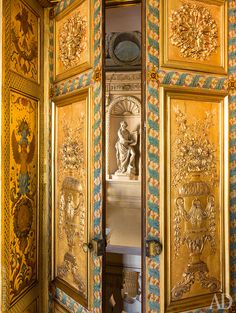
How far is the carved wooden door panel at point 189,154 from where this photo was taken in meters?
1.32

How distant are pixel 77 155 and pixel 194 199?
65 cm

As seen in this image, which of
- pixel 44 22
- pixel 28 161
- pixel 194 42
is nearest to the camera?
pixel 194 42

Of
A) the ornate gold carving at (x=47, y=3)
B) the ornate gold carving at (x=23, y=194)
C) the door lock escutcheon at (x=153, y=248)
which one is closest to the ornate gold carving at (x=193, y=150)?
the door lock escutcheon at (x=153, y=248)

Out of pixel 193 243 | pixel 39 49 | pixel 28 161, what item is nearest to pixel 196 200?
pixel 193 243

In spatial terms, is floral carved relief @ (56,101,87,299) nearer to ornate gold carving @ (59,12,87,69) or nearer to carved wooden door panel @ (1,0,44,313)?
carved wooden door panel @ (1,0,44,313)

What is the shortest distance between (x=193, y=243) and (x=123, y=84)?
2.53 meters

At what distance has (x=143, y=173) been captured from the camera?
4.30 ft

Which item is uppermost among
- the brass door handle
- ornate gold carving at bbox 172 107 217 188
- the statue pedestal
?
ornate gold carving at bbox 172 107 217 188

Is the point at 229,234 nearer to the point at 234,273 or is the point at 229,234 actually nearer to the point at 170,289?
the point at 234,273

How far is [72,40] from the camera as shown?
1.55 meters

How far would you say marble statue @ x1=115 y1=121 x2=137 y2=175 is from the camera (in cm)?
349

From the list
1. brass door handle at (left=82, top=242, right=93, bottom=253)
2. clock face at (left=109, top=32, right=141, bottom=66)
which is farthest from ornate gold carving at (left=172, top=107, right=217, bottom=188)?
clock face at (left=109, top=32, right=141, bottom=66)

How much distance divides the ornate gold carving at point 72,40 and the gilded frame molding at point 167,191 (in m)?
0.52

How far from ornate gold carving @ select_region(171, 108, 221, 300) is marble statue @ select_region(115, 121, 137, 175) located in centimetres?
209
